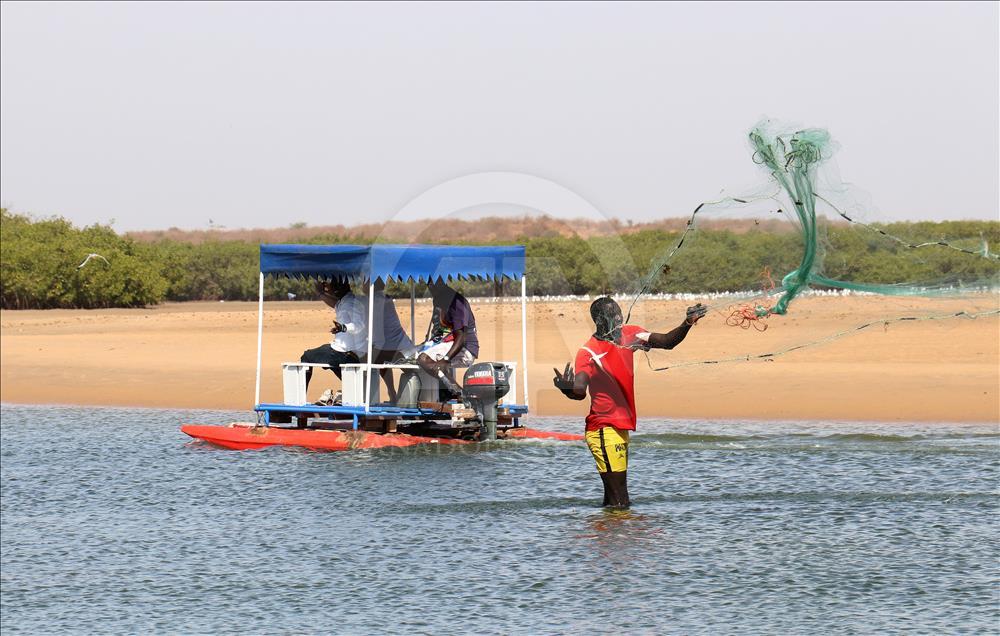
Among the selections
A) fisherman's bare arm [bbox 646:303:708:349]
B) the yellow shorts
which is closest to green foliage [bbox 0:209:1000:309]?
the yellow shorts

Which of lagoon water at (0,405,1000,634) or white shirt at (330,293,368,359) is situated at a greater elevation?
white shirt at (330,293,368,359)

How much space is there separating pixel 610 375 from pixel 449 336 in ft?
17.7

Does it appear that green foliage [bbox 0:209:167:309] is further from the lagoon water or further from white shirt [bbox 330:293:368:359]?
white shirt [bbox 330:293:368:359]

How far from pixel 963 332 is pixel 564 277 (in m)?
19.1

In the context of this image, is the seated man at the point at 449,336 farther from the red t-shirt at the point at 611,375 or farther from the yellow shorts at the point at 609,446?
the red t-shirt at the point at 611,375

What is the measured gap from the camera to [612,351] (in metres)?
13.1

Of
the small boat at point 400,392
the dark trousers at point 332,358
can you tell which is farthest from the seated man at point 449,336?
the dark trousers at point 332,358

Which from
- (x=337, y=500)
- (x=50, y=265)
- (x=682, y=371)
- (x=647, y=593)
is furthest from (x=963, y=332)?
(x=50, y=265)

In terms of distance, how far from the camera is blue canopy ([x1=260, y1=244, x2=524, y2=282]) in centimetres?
1788

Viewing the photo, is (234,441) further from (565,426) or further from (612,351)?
(612,351)

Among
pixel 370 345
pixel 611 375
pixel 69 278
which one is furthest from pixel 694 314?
pixel 69 278

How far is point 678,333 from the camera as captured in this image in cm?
1255

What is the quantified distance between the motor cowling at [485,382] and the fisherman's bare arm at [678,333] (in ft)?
18.6

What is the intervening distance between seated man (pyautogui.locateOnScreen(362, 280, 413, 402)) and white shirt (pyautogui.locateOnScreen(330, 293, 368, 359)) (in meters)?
0.16
